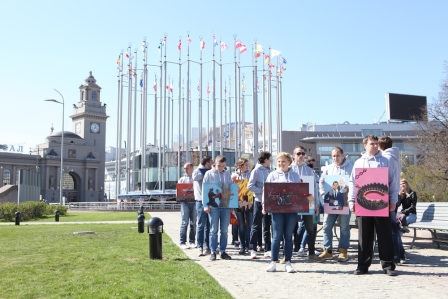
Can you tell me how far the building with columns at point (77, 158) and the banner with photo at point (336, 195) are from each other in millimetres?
109732

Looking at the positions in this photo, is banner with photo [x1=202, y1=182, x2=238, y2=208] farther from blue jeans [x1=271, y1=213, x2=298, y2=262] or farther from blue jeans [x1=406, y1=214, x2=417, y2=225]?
blue jeans [x1=406, y1=214, x2=417, y2=225]

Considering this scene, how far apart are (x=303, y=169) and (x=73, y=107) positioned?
130696 mm

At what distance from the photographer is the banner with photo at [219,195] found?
35.1 ft

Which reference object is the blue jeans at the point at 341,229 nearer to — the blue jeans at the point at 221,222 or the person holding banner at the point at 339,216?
the person holding banner at the point at 339,216

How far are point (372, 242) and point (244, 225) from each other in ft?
12.9

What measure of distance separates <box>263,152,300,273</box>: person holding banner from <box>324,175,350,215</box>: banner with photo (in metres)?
1.02

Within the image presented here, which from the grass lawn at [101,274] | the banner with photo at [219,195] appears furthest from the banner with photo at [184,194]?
A: the banner with photo at [219,195]

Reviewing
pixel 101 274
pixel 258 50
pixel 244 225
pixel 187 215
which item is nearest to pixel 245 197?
Answer: pixel 244 225

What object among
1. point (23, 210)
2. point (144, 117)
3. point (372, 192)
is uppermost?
point (144, 117)

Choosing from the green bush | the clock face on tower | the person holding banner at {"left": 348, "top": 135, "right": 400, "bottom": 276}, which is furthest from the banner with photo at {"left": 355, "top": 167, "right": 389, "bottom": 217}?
the clock face on tower

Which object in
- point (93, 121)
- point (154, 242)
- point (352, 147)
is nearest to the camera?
point (154, 242)

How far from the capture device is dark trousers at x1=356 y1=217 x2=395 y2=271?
27.3ft

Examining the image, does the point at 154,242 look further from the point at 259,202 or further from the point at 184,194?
the point at 184,194

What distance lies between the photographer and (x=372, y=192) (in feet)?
27.7
